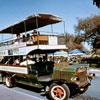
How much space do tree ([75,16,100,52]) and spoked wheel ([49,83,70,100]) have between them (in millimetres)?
18246

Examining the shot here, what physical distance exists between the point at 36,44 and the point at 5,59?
411 centimetres

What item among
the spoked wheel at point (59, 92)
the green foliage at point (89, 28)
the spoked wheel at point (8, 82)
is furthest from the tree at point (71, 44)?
the spoked wheel at point (59, 92)

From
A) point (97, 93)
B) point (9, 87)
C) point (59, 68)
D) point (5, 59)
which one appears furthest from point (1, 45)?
point (97, 93)

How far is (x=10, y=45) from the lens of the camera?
9.97m

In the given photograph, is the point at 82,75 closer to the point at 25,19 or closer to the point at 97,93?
the point at 97,93

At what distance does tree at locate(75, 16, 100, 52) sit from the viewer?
23.2 metres

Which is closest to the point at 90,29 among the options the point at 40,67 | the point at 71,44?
the point at 40,67

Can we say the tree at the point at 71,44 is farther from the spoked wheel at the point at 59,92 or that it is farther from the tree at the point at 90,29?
the spoked wheel at the point at 59,92

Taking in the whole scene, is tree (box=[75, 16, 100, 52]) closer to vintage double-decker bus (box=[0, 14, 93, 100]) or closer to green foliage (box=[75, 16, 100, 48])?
green foliage (box=[75, 16, 100, 48])

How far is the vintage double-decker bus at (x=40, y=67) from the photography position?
614 cm

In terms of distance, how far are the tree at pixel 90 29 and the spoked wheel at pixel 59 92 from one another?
1825 centimetres

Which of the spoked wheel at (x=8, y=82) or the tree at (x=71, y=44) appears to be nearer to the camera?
the spoked wheel at (x=8, y=82)

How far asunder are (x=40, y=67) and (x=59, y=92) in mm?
3042

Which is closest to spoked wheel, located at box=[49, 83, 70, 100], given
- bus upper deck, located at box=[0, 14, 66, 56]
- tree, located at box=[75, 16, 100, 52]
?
bus upper deck, located at box=[0, 14, 66, 56]
